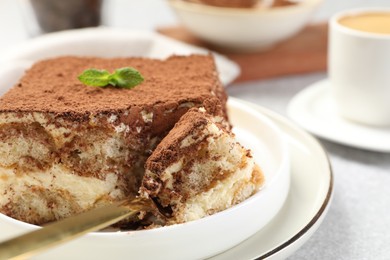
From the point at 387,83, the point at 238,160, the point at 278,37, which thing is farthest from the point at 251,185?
the point at 278,37

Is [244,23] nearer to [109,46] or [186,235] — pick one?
[109,46]

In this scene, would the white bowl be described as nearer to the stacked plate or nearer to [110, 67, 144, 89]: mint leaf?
the stacked plate

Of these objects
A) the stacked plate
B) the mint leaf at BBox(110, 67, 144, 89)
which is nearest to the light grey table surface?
the stacked plate

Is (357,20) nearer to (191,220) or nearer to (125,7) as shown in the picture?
(191,220)

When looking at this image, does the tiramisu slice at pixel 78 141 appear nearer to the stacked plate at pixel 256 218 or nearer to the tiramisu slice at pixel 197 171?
the tiramisu slice at pixel 197 171

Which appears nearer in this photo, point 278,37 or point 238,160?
point 238,160

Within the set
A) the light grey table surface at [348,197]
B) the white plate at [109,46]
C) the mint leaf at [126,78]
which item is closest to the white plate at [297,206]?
the light grey table surface at [348,197]
